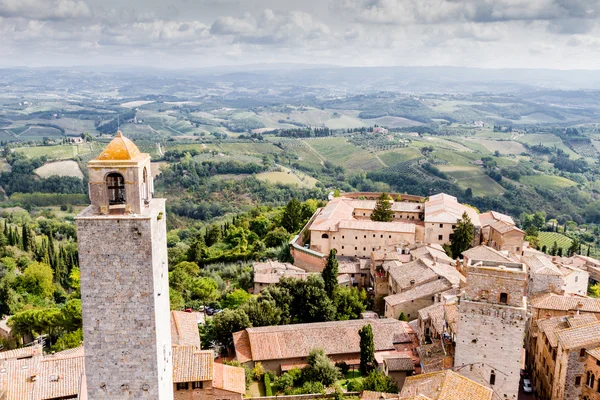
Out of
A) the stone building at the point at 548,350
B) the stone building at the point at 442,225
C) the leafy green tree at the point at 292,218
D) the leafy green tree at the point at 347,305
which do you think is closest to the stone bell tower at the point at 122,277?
the stone building at the point at 548,350

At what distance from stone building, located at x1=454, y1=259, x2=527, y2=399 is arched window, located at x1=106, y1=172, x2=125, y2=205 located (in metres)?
16.3

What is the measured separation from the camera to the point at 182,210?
11900 cm

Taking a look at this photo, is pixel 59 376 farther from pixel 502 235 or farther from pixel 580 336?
pixel 502 235

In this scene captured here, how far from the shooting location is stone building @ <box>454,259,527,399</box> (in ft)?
81.8

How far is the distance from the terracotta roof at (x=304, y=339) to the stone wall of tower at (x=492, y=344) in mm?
9475

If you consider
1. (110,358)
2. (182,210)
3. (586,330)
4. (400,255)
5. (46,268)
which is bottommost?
(182,210)

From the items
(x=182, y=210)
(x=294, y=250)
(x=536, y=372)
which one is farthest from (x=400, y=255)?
(x=182, y=210)

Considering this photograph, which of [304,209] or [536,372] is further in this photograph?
[304,209]

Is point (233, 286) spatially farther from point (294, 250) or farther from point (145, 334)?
point (145, 334)

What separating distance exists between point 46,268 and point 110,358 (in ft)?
141

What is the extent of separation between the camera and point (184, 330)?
33.6m

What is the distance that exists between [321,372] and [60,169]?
133 m

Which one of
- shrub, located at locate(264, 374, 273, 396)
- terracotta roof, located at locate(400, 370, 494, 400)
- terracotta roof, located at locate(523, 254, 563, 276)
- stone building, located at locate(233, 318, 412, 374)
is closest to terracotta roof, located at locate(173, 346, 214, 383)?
shrub, located at locate(264, 374, 273, 396)

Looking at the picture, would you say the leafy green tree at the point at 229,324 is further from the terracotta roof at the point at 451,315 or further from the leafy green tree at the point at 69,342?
the terracotta roof at the point at 451,315
